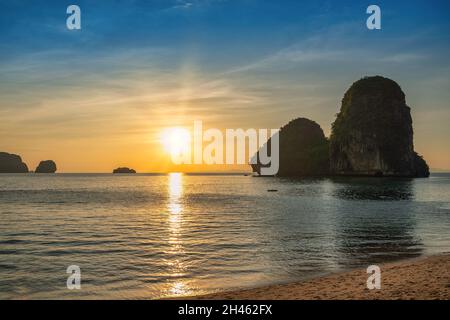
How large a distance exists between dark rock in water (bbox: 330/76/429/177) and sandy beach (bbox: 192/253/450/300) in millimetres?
166229

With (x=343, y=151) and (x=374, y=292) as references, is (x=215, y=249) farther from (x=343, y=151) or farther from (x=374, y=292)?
(x=343, y=151)

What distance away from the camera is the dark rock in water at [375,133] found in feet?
554

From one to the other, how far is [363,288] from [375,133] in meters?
174

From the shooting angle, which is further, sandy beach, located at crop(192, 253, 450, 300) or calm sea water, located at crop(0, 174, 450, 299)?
calm sea water, located at crop(0, 174, 450, 299)

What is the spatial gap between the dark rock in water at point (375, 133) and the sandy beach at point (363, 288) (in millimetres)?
166229

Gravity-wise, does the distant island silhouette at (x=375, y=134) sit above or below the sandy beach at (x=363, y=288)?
above

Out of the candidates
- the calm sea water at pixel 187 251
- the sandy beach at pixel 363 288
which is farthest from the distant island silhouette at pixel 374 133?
the sandy beach at pixel 363 288

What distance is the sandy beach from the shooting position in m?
10.6

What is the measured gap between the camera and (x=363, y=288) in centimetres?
1159

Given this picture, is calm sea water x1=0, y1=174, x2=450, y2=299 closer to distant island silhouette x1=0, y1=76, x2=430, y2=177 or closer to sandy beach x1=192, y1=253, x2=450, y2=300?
sandy beach x1=192, y1=253, x2=450, y2=300

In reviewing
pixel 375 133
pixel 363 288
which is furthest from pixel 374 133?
pixel 363 288

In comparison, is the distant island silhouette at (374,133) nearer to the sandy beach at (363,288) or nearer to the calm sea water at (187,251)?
the calm sea water at (187,251)

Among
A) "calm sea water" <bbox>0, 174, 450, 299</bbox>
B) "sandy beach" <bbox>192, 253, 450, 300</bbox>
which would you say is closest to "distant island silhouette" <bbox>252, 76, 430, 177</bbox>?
"calm sea water" <bbox>0, 174, 450, 299</bbox>
